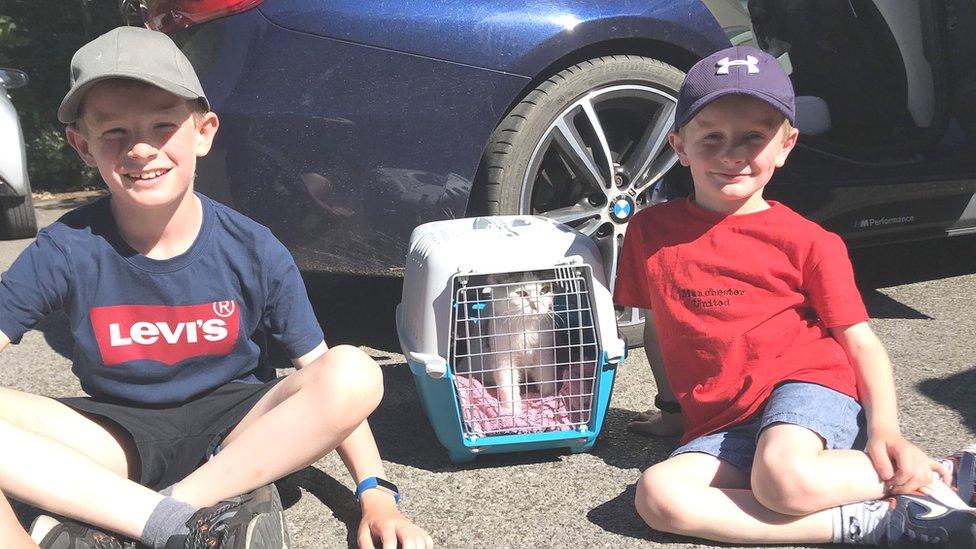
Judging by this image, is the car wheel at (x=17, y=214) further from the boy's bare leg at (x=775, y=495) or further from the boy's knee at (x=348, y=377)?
the boy's bare leg at (x=775, y=495)

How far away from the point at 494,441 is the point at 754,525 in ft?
2.09

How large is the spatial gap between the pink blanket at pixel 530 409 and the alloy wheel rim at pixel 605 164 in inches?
20.6

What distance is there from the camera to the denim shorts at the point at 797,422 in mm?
2018

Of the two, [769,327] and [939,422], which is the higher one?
[769,327]

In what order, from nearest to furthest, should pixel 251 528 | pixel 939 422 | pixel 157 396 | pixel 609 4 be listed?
pixel 251 528 < pixel 157 396 < pixel 939 422 < pixel 609 4

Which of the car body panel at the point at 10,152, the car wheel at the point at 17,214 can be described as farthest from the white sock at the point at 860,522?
the car wheel at the point at 17,214

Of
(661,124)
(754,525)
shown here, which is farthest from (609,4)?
(754,525)

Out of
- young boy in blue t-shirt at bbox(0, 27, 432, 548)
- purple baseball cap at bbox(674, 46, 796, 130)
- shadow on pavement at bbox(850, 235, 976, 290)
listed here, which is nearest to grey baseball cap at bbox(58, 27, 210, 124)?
young boy in blue t-shirt at bbox(0, 27, 432, 548)

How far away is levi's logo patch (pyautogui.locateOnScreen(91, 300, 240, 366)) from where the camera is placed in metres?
2.08

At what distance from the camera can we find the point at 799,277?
2166 mm

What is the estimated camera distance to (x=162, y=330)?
211 centimetres

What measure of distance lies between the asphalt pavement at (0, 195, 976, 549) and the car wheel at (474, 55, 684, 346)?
0.50 meters

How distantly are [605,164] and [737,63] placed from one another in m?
0.77

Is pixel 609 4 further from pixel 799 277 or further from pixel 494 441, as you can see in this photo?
pixel 494 441
